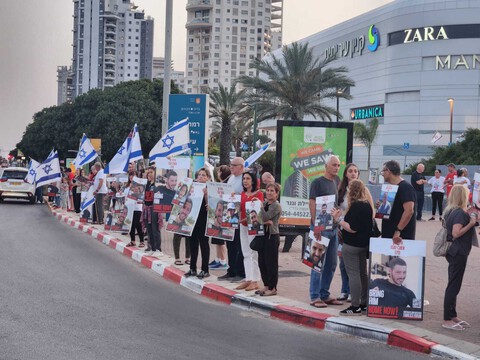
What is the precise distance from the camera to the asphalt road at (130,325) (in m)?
7.19

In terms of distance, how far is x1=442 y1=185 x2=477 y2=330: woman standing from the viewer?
8570 mm

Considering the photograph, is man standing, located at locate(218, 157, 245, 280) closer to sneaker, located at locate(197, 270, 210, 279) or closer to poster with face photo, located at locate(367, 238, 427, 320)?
sneaker, located at locate(197, 270, 210, 279)

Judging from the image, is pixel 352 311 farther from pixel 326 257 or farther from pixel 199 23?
pixel 199 23

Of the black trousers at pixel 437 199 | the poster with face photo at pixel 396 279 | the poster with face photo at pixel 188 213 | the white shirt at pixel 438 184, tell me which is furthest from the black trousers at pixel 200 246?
the black trousers at pixel 437 199

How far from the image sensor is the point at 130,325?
8.41 meters

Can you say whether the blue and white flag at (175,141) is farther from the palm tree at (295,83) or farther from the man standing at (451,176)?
the palm tree at (295,83)

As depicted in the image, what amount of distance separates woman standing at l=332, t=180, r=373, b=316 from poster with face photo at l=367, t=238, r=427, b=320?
28cm

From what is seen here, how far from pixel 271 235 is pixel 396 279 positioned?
2.13 metres

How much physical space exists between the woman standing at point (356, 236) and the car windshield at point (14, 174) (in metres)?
30.6

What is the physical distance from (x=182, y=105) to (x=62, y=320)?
14.9 m

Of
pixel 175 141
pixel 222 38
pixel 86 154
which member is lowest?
pixel 86 154

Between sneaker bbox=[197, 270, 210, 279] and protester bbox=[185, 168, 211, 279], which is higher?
protester bbox=[185, 168, 211, 279]

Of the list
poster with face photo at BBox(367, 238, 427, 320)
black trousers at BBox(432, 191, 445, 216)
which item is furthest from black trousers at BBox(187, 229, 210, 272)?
black trousers at BBox(432, 191, 445, 216)

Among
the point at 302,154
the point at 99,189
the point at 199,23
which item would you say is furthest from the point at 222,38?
the point at 302,154
